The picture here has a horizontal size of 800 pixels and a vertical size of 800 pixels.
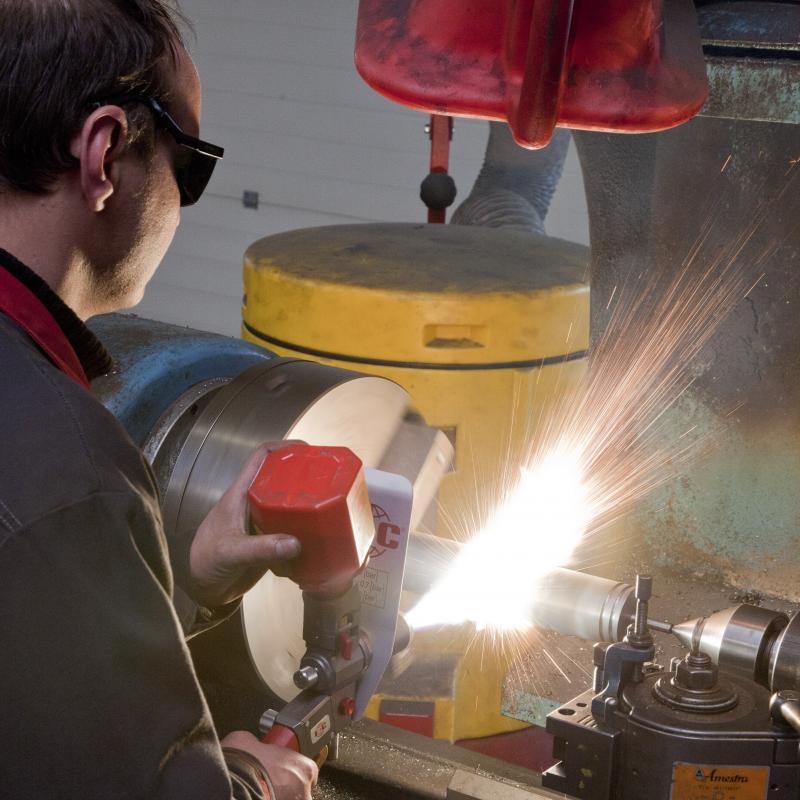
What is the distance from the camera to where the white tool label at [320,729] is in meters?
1.40

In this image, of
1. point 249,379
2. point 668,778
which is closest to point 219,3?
point 249,379

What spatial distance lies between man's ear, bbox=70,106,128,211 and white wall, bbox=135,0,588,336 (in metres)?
3.98

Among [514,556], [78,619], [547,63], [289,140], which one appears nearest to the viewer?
[78,619]

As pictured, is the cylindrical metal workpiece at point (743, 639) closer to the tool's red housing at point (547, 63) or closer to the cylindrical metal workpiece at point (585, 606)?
the cylindrical metal workpiece at point (585, 606)

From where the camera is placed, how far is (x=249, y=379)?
1747mm

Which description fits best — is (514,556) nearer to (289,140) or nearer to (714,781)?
(714,781)

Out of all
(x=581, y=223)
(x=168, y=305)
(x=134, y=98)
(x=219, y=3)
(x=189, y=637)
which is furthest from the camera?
(x=168, y=305)

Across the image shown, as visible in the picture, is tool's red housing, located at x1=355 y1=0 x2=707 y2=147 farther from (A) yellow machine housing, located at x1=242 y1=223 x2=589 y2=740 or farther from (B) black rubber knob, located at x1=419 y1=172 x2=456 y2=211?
(B) black rubber knob, located at x1=419 y1=172 x2=456 y2=211

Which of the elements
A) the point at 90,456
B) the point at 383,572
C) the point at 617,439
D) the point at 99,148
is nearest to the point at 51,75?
the point at 99,148

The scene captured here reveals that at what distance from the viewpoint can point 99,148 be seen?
1.15m

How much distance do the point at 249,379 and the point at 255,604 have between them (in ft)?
1.19

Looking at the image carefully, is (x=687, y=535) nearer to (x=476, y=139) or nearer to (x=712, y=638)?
(x=712, y=638)

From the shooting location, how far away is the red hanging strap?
41.6 inches

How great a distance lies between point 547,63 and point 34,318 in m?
0.57
